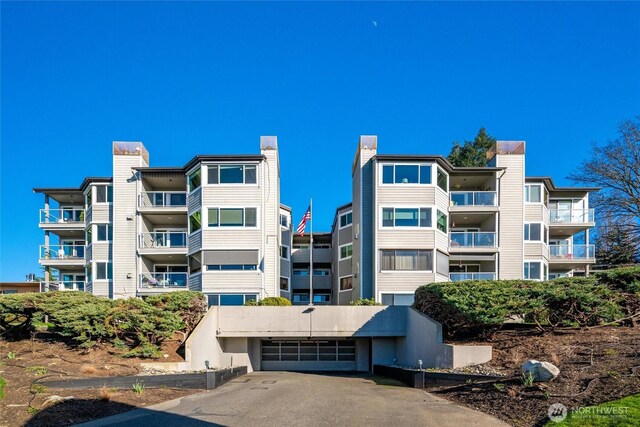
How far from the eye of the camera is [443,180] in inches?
1117

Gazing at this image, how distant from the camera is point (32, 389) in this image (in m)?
10.4

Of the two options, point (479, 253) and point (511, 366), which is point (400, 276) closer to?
point (479, 253)

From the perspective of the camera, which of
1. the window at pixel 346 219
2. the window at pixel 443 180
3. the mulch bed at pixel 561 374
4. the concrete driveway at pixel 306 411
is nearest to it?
the mulch bed at pixel 561 374

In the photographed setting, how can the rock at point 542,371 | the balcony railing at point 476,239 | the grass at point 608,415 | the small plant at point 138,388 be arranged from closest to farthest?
the grass at point 608,415
the rock at point 542,371
the small plant at point 138,388
the balcony railing at point 476,239

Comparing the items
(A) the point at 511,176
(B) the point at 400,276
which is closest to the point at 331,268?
(B) the point at 400,276

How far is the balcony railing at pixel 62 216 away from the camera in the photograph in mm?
32875

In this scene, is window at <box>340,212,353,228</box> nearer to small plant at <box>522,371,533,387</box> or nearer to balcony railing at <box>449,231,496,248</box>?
balcony railing at <box>449,231,496,248</box>

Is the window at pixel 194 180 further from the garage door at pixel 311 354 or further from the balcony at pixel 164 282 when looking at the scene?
the garage door at pixel 311 354

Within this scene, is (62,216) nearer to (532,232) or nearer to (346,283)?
(346,283)

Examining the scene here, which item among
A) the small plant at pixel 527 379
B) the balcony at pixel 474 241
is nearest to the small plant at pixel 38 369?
the small plant at pixel 527 379

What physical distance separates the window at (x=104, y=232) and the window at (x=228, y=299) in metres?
9.20

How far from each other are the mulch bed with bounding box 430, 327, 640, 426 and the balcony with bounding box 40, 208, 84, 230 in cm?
2954

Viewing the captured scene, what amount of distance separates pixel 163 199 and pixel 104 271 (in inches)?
242

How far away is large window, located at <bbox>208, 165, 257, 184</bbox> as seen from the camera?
2703 centimetres
